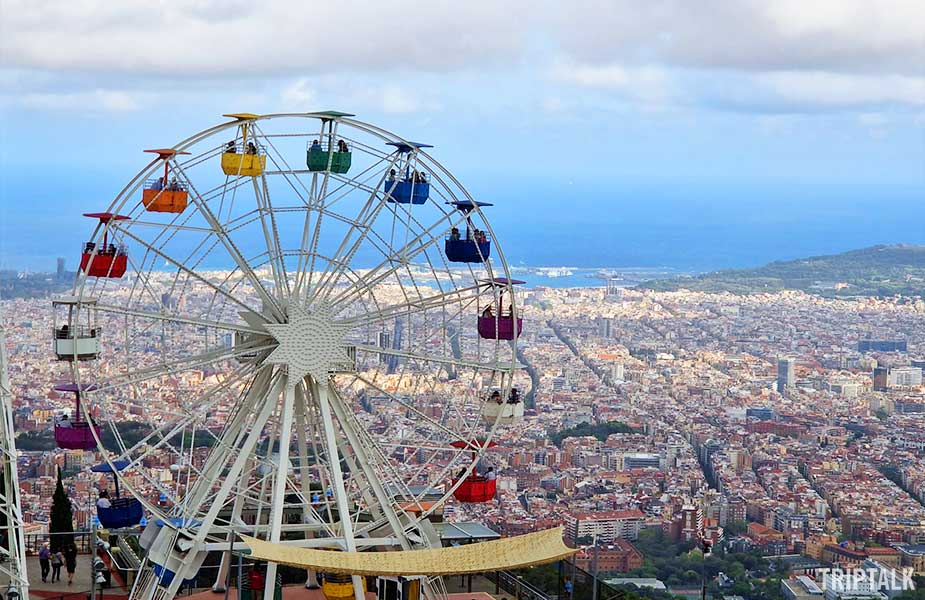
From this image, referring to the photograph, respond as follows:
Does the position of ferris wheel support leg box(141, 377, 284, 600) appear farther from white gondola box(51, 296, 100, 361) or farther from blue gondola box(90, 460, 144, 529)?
white gondola box(51, 296, 100, 361)

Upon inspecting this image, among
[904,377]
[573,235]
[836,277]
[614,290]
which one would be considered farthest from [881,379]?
[573,235]

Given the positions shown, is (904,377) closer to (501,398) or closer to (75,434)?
(501,398)

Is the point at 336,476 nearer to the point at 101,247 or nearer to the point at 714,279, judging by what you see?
the point at 101,247

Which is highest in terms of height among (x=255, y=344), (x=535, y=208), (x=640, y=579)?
(x=535, y=208)

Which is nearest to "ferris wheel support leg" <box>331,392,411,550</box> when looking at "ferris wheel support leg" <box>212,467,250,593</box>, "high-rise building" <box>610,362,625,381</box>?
"ferris wheel support leg" <box>212,467,250,593</box>

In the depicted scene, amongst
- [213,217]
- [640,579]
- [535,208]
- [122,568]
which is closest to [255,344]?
[213,217]

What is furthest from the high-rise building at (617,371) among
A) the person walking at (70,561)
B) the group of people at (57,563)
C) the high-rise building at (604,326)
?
the group of people at (57,563)
